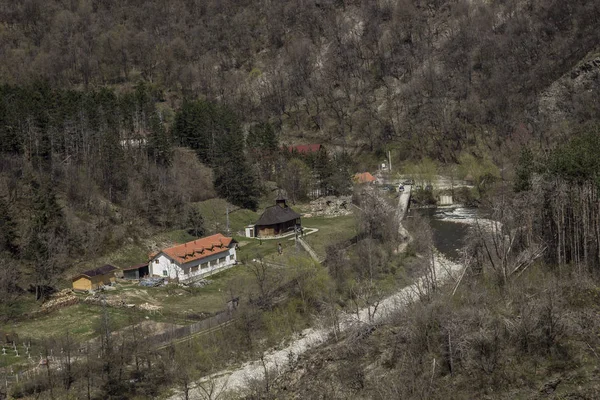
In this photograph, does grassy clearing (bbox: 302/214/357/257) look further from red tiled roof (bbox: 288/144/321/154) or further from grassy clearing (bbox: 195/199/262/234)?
red tiled roof (bbox: 288/144/321/154)

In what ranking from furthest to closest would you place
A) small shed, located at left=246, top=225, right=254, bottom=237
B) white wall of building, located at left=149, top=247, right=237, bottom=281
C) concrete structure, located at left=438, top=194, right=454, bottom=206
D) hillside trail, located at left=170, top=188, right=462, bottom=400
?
concrete structure, located at left=438, top=194, right=454, bottom=206 → small shed, located at left=246, top=225, right=254, bottom=237 → white wall of building, located at left=149, top=247, right=237, bottom=281 → hillside trail, located at left=170, top=188, right=462, bottom=400

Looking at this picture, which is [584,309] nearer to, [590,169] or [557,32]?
[590,169]

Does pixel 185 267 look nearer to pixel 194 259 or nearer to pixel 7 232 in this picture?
pixel 194 259

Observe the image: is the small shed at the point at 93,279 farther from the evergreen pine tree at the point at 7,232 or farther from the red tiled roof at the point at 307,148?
the red tiled roof at the point at 307,148

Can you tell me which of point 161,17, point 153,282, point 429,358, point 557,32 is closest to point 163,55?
point 161,17

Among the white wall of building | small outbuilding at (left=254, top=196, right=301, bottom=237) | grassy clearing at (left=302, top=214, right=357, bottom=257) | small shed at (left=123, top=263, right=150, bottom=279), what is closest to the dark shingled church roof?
small outbuilding at (left=254, top=196, right=301, bottom=237)
